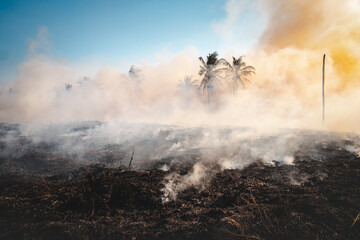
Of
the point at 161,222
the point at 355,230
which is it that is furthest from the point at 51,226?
the point at 355,230

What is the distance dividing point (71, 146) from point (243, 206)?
879 cm

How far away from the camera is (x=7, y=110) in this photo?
25.2 meters

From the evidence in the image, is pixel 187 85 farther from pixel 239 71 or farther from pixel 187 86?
pixel 239 71

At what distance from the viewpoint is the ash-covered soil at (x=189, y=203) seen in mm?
2796

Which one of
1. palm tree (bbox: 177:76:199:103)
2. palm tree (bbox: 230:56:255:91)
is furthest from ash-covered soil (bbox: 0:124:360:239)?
palm tree (bbox: 177:76:199:103)

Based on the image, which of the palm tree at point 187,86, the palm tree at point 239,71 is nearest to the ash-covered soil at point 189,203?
the palm tree at point 239,71

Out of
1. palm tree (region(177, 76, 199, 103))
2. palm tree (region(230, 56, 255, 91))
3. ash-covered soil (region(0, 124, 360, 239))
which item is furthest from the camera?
palm tree (region(177, 76, 199, 103))

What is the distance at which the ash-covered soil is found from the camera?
2.80 metres

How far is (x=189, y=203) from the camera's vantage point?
3.67 m

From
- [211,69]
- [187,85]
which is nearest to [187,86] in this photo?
[187,85]

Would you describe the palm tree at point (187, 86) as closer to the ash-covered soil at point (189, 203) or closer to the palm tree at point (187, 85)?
the palm tree at point (187, 85)

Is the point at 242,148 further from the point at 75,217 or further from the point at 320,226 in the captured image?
the point at 75,217

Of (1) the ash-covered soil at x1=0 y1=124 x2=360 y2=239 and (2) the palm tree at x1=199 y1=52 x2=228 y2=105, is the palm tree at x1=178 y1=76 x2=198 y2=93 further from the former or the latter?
(1) the ash-covered soil at x1=0 y1=124 x2=360 y2=239

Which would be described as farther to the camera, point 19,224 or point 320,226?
point 19,224
